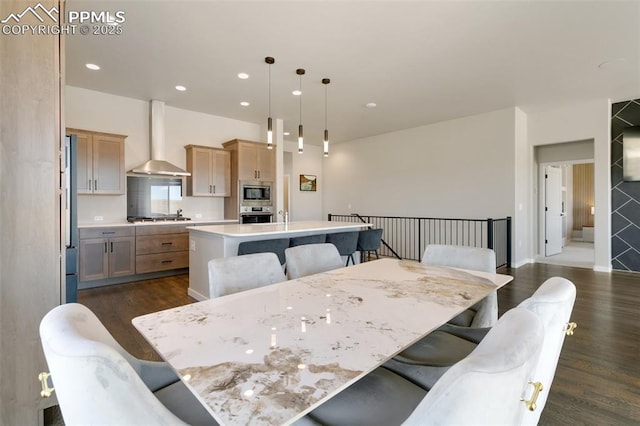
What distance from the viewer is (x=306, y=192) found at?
846 centimetres

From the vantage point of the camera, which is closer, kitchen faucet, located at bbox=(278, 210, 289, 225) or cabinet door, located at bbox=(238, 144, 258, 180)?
kitchen faucet, located at bbox=(278, 210, 289, 225)

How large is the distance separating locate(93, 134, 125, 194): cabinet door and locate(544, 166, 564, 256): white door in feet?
26.4

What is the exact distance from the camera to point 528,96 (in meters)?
4.88

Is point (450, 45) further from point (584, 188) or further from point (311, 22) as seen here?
point (584, 188)

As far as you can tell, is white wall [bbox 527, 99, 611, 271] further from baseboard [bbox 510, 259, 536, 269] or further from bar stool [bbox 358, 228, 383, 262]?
bar stool [bbox 358, 228, 383, 262]

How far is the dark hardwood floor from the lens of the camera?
1784 mm

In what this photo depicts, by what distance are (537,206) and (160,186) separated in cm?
743

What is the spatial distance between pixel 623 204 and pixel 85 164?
338 inches

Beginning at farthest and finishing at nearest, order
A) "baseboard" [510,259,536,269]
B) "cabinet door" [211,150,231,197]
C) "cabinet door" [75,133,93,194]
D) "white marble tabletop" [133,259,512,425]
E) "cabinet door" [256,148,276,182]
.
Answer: "cabinet door" [256,148,276,182] < "cabinet door" [211,150,231,197] < "baseboard" [510,259,536,269] < "cabinet door" [75,133,93,194] < "white marble tabletop" [133,259,512,425]

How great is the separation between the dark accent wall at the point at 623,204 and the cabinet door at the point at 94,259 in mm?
8178

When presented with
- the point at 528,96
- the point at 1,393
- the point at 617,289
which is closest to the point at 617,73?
the point at 528,96

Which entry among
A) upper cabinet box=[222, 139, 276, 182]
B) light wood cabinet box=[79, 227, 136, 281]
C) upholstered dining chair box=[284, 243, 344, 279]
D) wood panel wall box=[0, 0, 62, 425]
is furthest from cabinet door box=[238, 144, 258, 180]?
wood panel wall box=[0, 0, 62, 425]

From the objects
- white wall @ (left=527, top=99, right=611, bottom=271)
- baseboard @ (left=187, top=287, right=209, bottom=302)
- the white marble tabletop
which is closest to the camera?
the white marble tabletop

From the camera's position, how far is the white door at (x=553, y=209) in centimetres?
649
